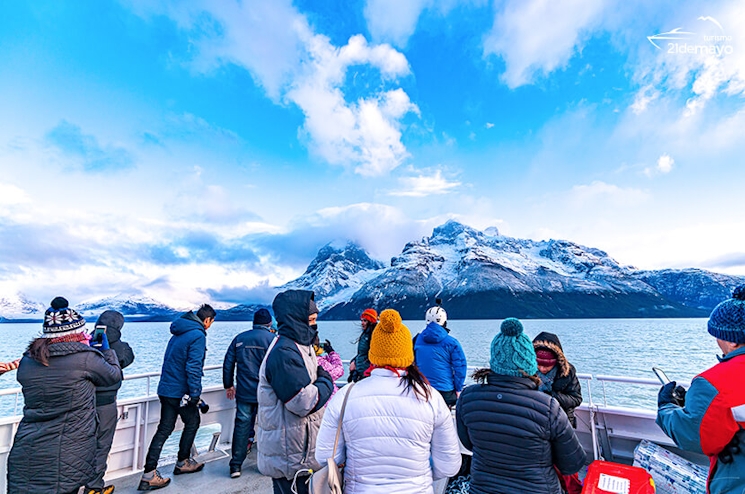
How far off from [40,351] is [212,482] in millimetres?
2214

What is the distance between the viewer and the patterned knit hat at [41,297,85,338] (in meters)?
2.46

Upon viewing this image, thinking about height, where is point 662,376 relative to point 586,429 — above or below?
above

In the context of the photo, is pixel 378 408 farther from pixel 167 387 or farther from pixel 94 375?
pixel 167 387

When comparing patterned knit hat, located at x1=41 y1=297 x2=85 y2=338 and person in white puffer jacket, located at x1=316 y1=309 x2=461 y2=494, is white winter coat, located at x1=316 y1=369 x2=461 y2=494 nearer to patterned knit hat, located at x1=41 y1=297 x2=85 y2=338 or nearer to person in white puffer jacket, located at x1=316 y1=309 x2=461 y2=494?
person in white puffer jacket, located at x1=316 y1=309 x2=461 y2=494

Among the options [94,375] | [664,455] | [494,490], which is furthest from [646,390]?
[94,375]

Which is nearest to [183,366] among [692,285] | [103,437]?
[103,437]

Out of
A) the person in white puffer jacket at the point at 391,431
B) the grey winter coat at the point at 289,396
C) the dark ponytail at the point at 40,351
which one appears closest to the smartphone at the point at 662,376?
the person in white puffer jacket at the point at 391,431

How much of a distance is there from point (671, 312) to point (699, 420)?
174088mm

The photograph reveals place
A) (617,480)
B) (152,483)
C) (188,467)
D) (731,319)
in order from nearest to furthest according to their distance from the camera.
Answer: (731,319)
(617,480)
(152,483)
(188,467)

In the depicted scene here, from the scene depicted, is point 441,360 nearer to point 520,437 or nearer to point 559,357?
point 559,357

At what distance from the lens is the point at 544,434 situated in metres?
1.74

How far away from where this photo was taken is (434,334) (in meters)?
3.77

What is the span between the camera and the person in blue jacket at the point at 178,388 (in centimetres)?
354

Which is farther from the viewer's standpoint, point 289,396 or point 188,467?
point 188,467
